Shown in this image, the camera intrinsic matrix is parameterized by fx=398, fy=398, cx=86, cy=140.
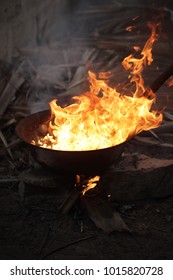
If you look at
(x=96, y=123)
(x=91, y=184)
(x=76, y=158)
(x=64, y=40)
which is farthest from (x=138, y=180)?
(x=64, y=40)

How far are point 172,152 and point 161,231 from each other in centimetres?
145

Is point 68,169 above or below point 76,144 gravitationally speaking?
below

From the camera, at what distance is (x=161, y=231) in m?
4.50

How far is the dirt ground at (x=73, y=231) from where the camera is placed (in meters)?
4.18

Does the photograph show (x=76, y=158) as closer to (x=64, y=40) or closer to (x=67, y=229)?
(x=67, y=229)

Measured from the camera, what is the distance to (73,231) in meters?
4.48

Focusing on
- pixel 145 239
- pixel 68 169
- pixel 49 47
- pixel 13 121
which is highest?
pixel 49 47

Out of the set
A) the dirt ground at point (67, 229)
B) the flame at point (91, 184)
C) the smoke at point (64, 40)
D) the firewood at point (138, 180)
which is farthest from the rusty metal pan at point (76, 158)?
the smoke at point (64, 40)

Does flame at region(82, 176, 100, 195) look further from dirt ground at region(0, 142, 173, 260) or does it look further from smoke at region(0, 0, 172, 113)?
smoke at region(0, 0, 172, 113)

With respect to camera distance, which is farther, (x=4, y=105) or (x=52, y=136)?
(x=4, y=105)

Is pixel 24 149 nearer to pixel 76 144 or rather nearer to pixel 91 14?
pixel 76 144

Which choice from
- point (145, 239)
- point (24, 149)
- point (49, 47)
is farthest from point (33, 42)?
point (145, 239)

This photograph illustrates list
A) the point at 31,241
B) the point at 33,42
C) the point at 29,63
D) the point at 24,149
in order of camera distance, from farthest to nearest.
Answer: the point at 33,42 < the point at 29,63 < the point at 24,149 < the point at 31,241

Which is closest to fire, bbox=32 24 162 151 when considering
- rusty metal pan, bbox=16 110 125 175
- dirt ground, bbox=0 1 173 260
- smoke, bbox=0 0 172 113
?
rusty metal pan, bbox=16 110 125 175
